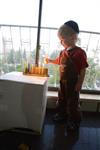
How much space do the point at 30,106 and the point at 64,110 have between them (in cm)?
59

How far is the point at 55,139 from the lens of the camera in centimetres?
196

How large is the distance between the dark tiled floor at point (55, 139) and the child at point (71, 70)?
0.13 m

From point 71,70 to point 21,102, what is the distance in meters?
0.61

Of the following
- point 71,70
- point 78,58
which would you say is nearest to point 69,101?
point 71,70

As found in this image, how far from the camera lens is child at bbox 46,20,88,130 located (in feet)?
6.57

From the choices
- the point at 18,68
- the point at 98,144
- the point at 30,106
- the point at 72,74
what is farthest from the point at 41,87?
the point at 18,68

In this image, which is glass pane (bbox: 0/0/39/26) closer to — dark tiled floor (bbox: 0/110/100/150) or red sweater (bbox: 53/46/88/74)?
red sweater (bbox: 53/46/88/74)

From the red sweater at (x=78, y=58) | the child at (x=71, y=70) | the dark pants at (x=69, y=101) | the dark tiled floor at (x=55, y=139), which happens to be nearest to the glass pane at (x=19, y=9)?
the child at (x=71, y=70)

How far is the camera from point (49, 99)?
2.50 meters

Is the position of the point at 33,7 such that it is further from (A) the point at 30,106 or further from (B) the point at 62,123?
(B) the point at 62,123

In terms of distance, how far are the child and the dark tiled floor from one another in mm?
125

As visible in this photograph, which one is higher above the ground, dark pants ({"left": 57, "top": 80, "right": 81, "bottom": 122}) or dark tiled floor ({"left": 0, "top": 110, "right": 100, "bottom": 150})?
dark pants ({"left": 57, "top": 80, "right": 81, "bottom": 122})

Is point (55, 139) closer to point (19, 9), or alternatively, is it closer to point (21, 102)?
point (21, 102)

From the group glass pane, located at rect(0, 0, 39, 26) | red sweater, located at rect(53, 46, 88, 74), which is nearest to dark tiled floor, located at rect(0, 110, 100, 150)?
red sweater, located at rect(53, 46, 88, 74)
